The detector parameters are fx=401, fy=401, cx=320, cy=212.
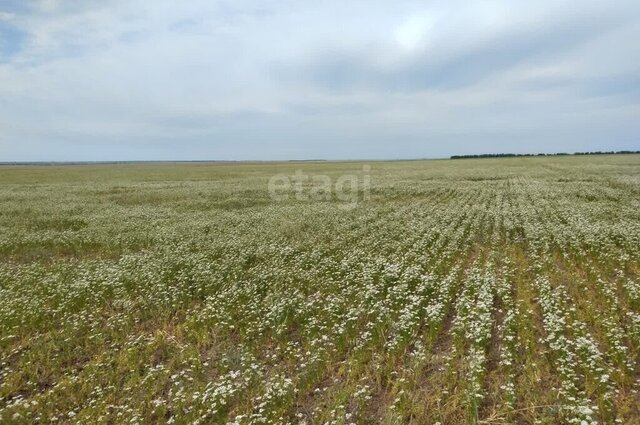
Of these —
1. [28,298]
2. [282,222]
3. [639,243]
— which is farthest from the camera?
[282,222]

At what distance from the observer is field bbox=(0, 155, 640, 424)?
6324mm

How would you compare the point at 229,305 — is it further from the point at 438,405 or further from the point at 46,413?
the point at 438,405

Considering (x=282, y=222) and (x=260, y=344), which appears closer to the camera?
(x=260, y=344)

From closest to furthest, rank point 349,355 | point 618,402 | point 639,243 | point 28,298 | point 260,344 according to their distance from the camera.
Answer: point 618,402, point 349,355, point 260,344, point 28,298, point 639,243

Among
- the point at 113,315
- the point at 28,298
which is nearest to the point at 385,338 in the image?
the point at 113,315

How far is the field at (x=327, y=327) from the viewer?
6.32 m

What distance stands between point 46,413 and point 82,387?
66cm

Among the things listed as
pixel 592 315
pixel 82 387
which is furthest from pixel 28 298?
pixel 592 315

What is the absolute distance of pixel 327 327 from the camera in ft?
29.7

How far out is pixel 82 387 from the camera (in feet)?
23.0

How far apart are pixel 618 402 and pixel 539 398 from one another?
1130mm

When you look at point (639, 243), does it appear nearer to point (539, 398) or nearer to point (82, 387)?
point (539, 398)

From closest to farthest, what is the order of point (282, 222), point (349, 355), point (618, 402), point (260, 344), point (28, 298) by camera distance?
point (618, 402) < point (349, 355) < point (260, 344) < point (28, 298) < point (282, 222)

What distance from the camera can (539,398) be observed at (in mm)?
6207
